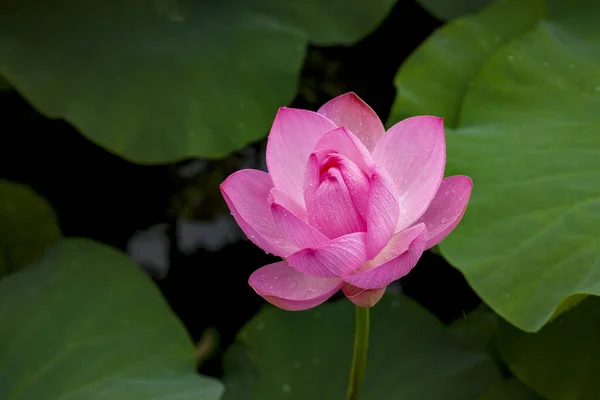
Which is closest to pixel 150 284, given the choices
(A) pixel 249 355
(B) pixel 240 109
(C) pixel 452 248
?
(A) pixel 249 355

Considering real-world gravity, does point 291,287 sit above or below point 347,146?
below

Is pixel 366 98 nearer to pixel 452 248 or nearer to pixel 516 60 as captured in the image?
pixel 516 60

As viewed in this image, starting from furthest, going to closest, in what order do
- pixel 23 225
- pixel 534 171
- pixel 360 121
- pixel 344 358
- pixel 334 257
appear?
1. pixel 23 225
2. pixel 344 358
3. pixel 534 171
4. pixel 360 121
5. pixel 334 257

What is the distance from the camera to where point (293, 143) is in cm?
56

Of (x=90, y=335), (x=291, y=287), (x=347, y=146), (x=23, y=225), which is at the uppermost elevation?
(x=347, y=146)

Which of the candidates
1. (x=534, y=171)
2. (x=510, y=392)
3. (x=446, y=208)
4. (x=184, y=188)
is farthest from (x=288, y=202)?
(x=184, y=188)

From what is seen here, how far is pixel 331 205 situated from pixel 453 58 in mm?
582

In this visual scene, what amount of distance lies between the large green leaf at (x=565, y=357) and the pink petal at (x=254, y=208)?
1.44 ft

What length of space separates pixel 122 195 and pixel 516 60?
2.82 ft

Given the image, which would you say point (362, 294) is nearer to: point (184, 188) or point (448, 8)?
point (448, 8)

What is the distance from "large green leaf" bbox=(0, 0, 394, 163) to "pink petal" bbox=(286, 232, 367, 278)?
1.63 feet

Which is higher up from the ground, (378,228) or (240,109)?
(378,228)

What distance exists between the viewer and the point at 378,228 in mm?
484

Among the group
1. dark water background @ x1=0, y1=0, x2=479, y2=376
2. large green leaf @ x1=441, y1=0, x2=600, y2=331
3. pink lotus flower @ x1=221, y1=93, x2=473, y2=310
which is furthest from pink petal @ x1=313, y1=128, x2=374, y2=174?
dark water background @ x1=0, y1=0, x2=479, y2=376
